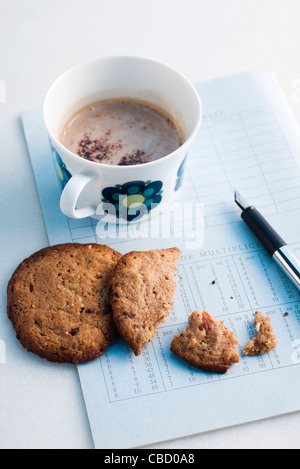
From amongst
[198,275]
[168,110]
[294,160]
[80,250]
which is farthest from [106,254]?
[294,160]

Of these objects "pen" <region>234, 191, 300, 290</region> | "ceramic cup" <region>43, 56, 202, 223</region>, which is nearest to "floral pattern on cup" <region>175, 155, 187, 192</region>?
"ceramic cup" <region>43, 56, 202, 223</region>

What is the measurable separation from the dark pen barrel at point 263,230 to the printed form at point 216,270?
2cm

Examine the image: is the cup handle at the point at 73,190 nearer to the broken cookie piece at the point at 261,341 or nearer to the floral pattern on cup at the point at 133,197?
the floral pattern on cup at the point at 133,197

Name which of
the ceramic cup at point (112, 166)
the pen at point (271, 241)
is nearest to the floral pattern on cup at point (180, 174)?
the ceramic cup at point (112, 166)

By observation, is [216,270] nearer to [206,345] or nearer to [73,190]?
[206,345]

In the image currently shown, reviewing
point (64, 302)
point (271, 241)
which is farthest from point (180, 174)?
point (64, 302)

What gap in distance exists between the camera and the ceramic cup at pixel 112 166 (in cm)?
106

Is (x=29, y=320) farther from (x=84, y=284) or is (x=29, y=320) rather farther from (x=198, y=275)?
→ (x=198, y=275)

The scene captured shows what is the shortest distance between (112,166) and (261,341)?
428mm

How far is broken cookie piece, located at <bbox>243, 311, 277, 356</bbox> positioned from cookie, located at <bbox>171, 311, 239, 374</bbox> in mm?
29

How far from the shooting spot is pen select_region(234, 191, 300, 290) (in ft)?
3.66

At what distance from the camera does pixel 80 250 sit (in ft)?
3.72

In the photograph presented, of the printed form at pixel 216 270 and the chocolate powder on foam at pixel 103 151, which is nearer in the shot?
the printed form at pixel 216 270
